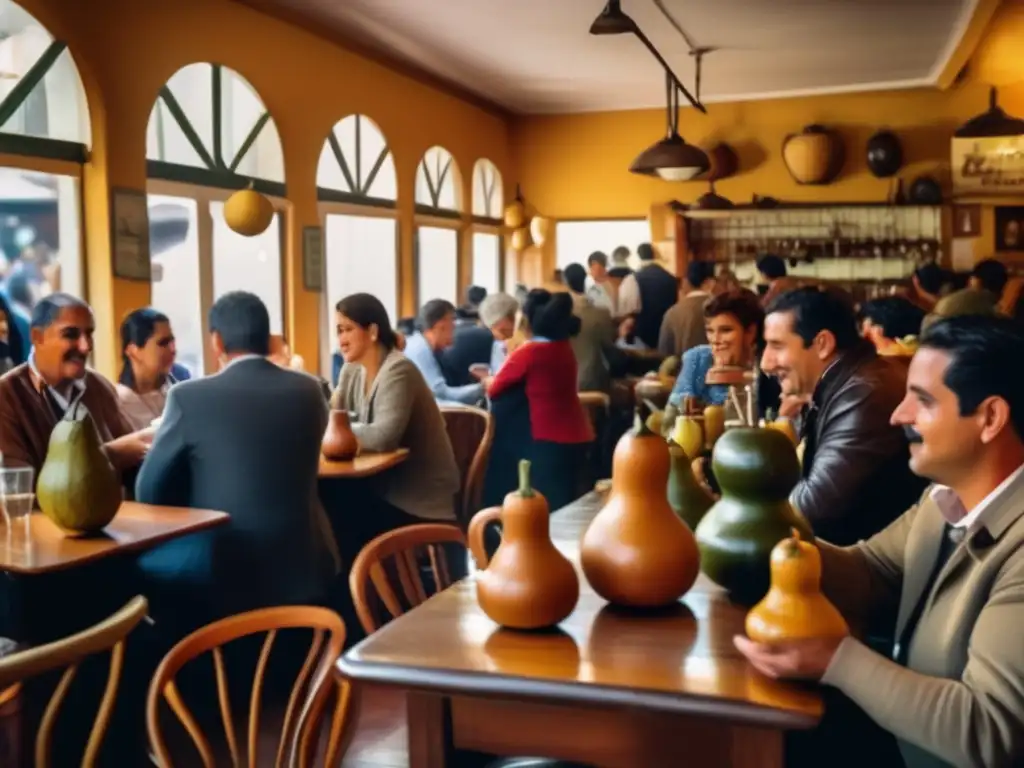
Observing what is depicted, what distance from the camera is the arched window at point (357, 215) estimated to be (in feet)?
23.4

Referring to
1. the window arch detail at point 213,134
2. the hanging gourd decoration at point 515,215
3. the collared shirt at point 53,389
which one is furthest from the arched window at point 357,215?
the collared shirt at point 53,389

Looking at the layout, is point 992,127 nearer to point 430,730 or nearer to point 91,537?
point 91,537

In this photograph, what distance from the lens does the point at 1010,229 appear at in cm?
949

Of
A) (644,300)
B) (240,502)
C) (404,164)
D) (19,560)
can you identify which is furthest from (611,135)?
(19,560)

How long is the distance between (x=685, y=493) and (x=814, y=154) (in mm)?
8054

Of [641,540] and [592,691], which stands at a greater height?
[641,540]

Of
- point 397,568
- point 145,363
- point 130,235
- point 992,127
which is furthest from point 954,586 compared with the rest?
point 992,127

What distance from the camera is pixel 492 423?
4.69 meters

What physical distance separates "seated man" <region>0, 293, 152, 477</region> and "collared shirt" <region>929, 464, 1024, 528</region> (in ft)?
8.28

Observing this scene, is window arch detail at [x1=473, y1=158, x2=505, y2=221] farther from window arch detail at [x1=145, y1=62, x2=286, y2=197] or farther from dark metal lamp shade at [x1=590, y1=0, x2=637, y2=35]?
dark metal lamp shade at [x1=590, y1=0, x2=637, y2=35]

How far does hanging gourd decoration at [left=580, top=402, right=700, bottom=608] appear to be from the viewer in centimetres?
172

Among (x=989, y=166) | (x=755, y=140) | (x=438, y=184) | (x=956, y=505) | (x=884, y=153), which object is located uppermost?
(x=755, y=140)

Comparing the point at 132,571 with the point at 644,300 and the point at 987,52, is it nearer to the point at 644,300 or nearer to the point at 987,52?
the point at 644,300

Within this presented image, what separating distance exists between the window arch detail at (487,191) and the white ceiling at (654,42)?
674mm
